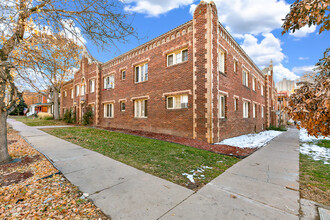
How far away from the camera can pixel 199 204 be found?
2828 millimetres

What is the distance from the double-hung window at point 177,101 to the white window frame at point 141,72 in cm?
334

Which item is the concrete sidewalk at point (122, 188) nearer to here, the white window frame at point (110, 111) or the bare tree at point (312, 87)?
the bare tree at point (312, 87)

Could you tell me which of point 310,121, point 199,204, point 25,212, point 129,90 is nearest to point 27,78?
point 25,212

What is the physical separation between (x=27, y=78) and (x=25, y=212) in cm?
458

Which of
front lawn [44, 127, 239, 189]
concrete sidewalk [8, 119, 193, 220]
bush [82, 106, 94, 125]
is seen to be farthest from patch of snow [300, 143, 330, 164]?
bush [82, 106, 94, 125]

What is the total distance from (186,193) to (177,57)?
9392mm

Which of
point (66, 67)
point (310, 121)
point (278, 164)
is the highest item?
point (66, 67)

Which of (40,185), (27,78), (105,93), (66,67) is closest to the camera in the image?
(40,185)

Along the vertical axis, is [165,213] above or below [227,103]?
below

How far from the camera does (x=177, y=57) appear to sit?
10.8 meters

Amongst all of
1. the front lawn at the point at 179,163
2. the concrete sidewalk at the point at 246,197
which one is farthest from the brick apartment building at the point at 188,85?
the concrete sidewalk at the point at 246,197

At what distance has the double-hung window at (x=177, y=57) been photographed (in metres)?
10.3

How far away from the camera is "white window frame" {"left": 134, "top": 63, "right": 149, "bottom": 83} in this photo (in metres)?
13.0

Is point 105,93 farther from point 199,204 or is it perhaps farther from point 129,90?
point 199,204
